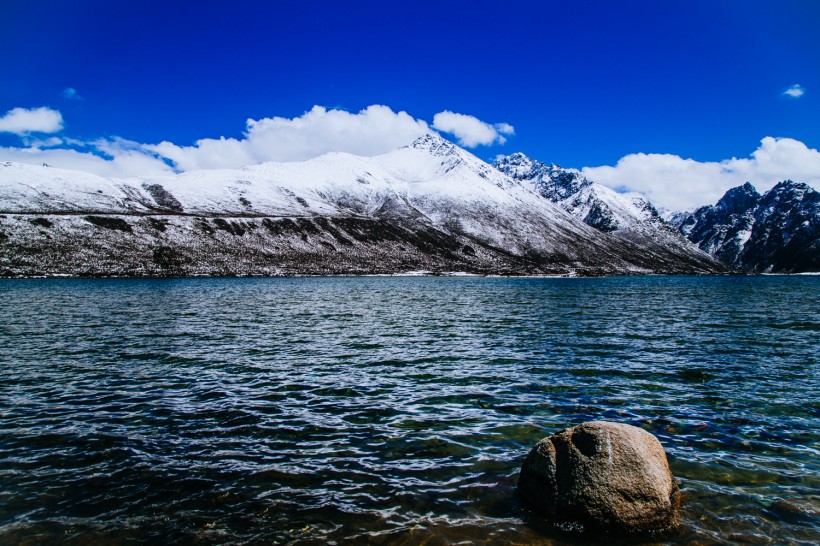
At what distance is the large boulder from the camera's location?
36.1 ft

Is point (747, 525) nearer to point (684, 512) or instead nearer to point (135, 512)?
point (684, 512)

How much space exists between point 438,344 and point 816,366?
23.0 m

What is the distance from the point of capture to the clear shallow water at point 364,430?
37.5 ft

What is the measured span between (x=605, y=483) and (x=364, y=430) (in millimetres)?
8749

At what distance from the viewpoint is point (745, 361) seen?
3045cm

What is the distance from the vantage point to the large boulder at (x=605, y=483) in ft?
36.1

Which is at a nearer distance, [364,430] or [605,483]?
[605,483]

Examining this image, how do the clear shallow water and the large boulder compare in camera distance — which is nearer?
the large boulder

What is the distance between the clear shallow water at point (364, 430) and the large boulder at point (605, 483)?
626 millimetres

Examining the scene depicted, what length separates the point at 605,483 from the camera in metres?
11.2

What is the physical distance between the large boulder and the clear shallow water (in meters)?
0.63

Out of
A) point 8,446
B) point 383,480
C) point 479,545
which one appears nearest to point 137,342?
point 8,446

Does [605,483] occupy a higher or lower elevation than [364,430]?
higher

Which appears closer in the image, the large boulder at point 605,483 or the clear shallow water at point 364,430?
the large boulder at point 605,483
